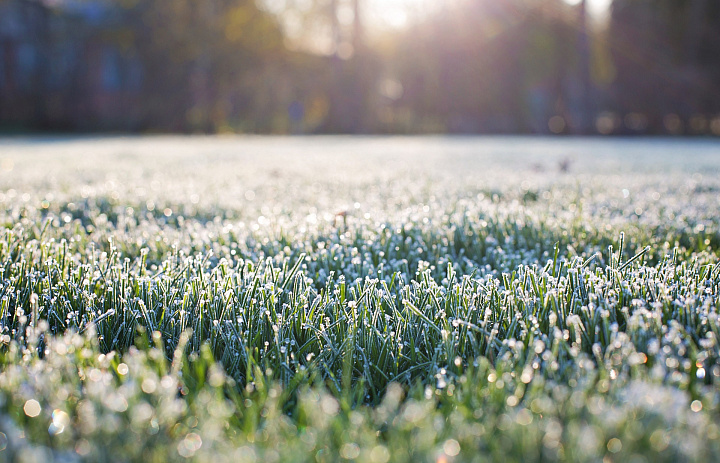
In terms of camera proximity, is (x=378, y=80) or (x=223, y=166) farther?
(x=378, y=80)

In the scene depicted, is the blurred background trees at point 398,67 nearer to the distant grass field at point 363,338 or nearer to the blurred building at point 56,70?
the blurred building at point 56,70

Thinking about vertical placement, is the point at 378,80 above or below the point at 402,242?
above

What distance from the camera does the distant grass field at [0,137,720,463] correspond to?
0.77 m

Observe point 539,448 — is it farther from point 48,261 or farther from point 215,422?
point 48,261

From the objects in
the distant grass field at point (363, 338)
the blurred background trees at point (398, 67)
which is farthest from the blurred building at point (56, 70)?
the distant grass field at point (363, 338)

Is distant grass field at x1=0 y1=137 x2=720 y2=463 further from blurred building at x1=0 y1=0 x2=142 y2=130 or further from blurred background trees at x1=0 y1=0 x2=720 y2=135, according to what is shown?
blurred building at x1=0 y1=0 x2=142 y2=130

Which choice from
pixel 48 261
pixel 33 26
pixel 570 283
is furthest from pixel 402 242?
pixel 33 26

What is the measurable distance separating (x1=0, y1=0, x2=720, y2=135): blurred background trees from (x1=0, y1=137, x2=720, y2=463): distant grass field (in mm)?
16216

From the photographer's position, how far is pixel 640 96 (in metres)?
17.9

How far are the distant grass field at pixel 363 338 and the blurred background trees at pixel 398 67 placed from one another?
53.2 feet

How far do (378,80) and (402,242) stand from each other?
746 inches

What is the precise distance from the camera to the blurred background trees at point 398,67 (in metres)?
17.9

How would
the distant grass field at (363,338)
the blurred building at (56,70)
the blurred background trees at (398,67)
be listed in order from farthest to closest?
the blurred building at (56,70), the blurred background trees at (398,67), the distant grass field at (363,338)

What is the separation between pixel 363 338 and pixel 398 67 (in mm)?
20839
